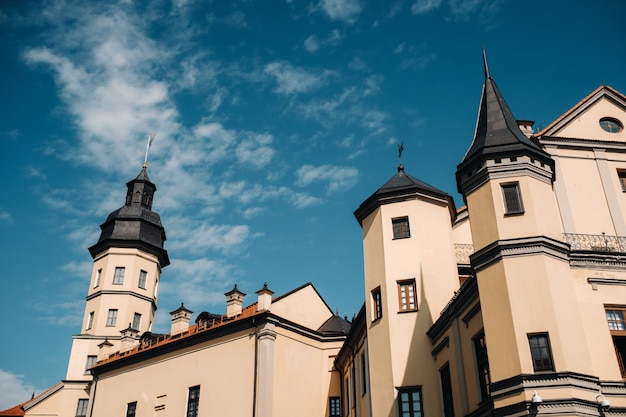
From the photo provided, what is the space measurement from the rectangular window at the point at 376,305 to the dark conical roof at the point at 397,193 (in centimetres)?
378

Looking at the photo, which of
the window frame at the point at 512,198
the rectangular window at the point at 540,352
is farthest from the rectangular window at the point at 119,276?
the rectangular window at the point at 540,352

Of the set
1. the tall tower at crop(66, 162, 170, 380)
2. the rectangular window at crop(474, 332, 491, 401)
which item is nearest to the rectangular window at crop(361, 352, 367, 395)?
the rectangular window at crop(474, 332, 491, 401)

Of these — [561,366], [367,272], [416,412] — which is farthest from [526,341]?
[367,272]

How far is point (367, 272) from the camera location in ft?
85.0

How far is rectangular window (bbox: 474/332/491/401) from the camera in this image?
A: 17344mm

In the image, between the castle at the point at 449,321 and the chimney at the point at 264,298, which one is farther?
the chimney at the point at 264,298

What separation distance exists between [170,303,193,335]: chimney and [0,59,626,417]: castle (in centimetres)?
12

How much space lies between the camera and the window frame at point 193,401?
3143 centimetres

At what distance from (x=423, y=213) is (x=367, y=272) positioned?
3.51m

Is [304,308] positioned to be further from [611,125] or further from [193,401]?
[611,125]

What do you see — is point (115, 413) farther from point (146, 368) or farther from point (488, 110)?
point (488, 110)

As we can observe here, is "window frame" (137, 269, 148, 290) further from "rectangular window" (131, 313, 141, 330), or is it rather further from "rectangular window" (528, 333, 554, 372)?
"rectangular window" (528, 333, 554, 372)

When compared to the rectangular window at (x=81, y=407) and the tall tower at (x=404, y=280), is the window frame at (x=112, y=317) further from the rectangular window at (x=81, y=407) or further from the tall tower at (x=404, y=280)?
the tall tower at (x=404, y=280)

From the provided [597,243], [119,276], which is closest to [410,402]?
[597,243]
